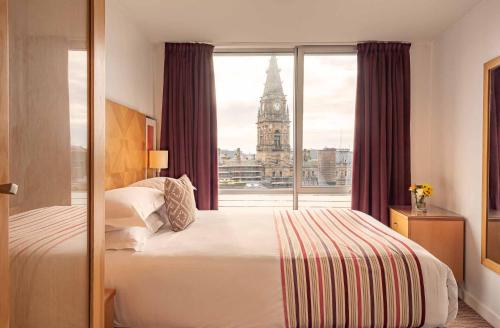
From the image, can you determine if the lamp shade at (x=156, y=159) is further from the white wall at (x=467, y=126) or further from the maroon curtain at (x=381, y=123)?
the white wall at (x=467, y=126)

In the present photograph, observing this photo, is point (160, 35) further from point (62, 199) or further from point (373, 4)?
point (62, 199)

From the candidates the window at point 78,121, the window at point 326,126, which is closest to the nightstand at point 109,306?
the window at point 78,121

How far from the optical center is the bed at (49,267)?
2.80 feet

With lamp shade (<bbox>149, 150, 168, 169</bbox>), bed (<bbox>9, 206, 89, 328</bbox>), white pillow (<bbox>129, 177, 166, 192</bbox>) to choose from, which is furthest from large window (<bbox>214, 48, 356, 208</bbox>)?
bed (<bbox>9, 206, 89, 328</bbox>)

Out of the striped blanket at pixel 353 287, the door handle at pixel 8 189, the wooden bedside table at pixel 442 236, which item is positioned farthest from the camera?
the wooden bedside table at pixel 442 236

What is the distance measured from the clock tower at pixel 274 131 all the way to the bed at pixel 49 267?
349 cm

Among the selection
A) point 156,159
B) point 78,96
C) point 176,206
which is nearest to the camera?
point 78,96

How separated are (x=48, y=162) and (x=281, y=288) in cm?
134

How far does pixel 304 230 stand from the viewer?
2.63 meters

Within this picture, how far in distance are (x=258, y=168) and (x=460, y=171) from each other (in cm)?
227

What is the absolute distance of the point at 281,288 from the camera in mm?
1890

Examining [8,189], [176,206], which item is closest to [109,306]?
[176,206]

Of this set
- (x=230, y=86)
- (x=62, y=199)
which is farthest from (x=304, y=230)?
(x=230, y=86)

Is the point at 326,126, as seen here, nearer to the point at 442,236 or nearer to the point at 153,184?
the point at 442,236
